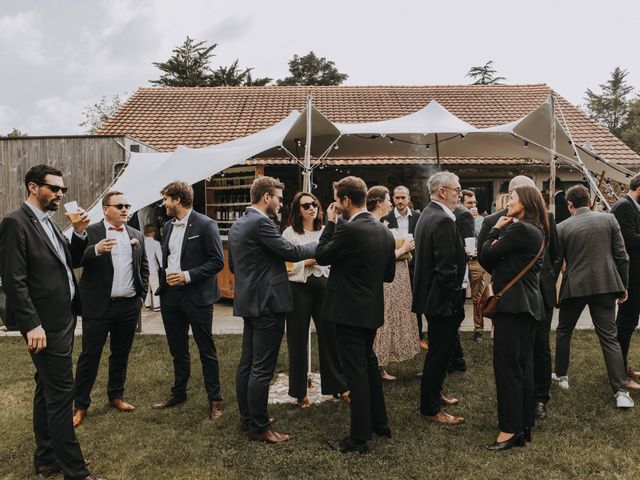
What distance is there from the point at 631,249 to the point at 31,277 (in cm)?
480

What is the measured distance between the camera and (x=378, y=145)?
7.34 m

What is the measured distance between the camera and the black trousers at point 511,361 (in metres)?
3.33

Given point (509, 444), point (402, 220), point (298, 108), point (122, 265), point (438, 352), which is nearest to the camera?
point (509, 444)

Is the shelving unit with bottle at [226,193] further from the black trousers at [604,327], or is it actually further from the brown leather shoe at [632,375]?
the brown leather shoe at [632,375]

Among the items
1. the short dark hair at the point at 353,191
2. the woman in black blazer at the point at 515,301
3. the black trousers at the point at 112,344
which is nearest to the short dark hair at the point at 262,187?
the short dark hair at the point at 353,191

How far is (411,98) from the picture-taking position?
16.5m

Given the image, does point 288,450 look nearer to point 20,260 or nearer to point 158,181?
point 20,260

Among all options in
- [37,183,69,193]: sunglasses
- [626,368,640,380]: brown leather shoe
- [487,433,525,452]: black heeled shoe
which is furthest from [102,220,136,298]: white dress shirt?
[626,368,640,380]: brown leather shoe

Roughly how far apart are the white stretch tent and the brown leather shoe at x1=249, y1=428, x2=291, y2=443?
2.73 m

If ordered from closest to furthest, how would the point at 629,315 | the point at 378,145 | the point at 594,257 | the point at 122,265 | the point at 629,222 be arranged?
1. the point at 122,265
2. the point at 594,257
3. the point at 629,222
4. the point at 629,315
5. the point at 378,145

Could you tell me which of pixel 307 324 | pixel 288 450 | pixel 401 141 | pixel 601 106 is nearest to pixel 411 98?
pixel 401 141

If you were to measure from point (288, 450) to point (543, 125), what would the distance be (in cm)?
488

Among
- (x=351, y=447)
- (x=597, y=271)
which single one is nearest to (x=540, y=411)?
(x=597, y=271)

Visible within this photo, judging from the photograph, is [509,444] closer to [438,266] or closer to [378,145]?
[438,266]
